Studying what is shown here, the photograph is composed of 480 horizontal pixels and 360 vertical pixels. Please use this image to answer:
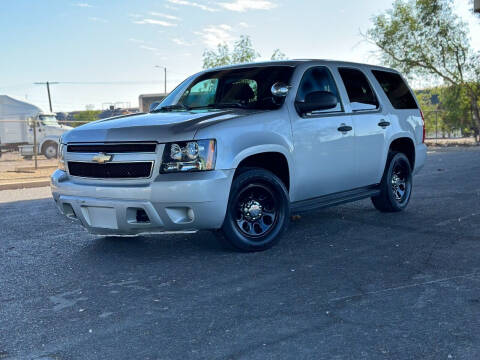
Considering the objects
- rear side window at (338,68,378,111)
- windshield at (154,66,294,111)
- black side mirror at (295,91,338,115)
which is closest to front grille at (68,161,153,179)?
windshield at (154,66,294,111)

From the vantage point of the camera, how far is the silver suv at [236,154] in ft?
15.8

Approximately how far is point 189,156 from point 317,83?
6.67 ft

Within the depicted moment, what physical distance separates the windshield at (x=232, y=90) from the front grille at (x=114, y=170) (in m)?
1.29

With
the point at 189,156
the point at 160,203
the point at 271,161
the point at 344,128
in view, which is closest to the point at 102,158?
the point at 160,203

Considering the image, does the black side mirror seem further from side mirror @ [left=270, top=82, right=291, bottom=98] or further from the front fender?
the front fender

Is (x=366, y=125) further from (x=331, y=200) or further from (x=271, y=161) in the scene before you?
(x=271, y=161)

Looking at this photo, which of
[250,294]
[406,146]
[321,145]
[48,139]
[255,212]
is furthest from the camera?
[48,139]

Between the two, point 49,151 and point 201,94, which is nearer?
point 201,94

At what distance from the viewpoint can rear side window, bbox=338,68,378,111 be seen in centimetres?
647

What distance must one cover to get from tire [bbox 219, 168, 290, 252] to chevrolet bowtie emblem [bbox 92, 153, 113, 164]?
112 cm

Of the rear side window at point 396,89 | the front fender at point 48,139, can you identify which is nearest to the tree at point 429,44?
the front fender at point 48,139

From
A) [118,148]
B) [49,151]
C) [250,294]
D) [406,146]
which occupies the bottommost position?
[49,151]

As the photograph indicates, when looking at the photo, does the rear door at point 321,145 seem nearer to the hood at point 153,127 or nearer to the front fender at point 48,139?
the hood at point 153,127

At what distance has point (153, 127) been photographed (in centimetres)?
489
